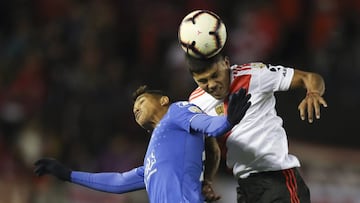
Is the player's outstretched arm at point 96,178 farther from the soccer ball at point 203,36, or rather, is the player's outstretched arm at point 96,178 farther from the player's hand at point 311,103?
the player's hand at point 311,103

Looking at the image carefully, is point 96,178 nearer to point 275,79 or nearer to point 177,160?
point 177,160

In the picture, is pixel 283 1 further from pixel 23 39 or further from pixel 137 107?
pixel 137 107

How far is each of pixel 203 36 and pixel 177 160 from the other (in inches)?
29.1

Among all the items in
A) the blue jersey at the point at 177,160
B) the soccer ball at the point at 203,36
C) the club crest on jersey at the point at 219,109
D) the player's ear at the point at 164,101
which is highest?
the soccer ball at the point at 203,36

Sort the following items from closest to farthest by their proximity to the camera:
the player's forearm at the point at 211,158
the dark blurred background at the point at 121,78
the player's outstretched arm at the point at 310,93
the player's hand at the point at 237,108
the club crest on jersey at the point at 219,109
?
the player's hand at the point at 237,108, the player's outstretched arm at the point at 310,93, the player's forearm at the point at 211,158, the club crest on jersey at the point at 219,109, the dark blurred background at the point at 121,78

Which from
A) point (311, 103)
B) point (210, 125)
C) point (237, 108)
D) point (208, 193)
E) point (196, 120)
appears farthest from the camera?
point (208, 193)

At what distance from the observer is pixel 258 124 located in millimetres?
6383

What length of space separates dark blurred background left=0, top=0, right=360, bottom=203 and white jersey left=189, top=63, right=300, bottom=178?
361 cm

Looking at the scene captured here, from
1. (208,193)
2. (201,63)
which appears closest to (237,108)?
(201,63)

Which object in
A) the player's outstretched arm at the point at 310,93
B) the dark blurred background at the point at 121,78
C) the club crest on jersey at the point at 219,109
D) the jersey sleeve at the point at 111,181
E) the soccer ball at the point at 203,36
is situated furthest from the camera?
the dark blurred background at the point at 121,78

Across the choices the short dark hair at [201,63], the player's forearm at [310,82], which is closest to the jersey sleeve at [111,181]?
the short dark hair at [201,63]

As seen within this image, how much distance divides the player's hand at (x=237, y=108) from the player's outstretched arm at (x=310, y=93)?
0.55 m

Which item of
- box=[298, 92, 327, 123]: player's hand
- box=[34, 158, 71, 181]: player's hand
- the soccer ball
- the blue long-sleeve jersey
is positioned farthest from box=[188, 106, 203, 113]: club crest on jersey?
box=[34, 158, 71, 181]: player's hand

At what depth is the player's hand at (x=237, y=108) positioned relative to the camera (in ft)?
18.0
